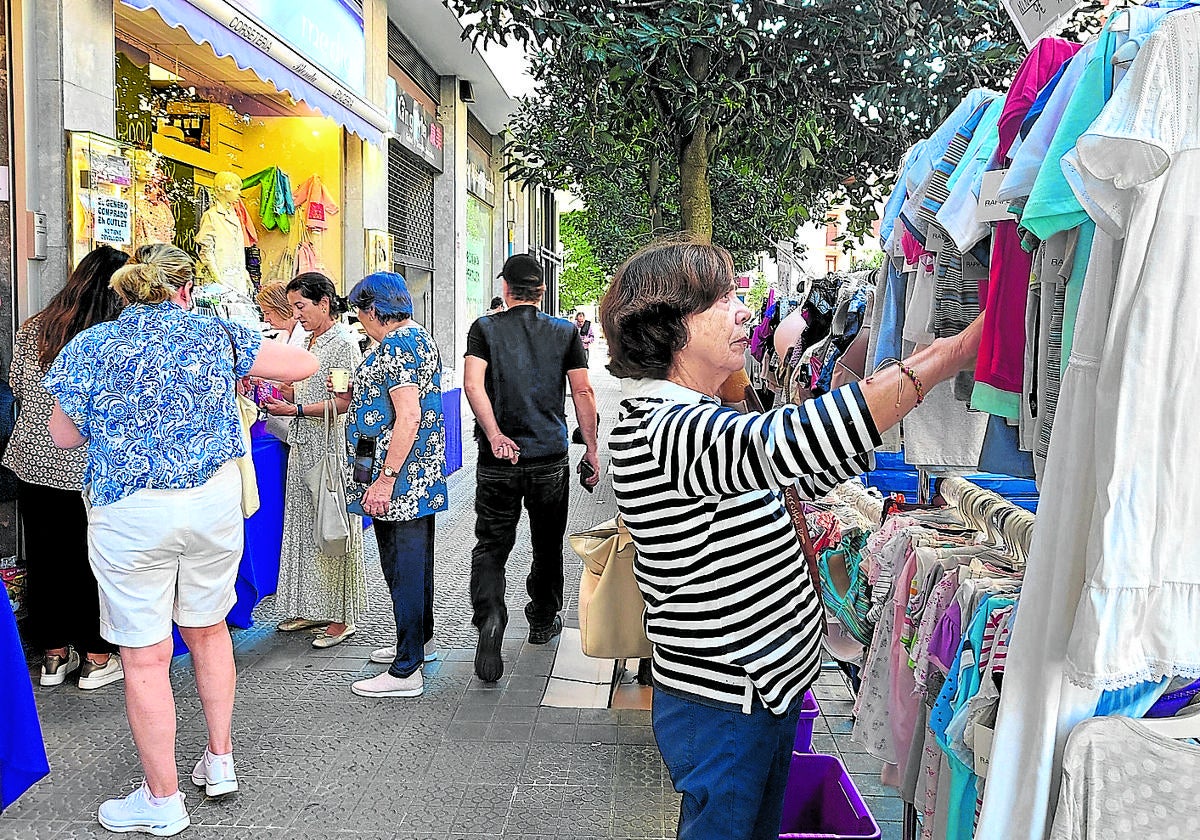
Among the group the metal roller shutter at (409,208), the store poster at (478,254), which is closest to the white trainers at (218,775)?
the metal roller shutter at (409,208)

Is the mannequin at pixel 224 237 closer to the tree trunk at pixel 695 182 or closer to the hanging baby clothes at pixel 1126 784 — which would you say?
the tree trunk at pixel 695 182

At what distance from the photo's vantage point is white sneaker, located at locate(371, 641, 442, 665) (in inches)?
212

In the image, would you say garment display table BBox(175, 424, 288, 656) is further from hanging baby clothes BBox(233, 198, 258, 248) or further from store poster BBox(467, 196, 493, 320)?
store poster BBox(467, 196, 493, 320)

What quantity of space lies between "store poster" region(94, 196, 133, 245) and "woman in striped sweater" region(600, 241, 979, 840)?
5.02 m

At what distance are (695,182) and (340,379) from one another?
119 inches

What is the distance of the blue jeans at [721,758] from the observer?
7.52 ft

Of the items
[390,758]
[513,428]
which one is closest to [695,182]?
[513,428]

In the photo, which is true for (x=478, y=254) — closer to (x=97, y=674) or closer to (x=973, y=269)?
(x=97, y=674)

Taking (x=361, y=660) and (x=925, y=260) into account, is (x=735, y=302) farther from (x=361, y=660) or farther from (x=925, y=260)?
(x=361, y=660)

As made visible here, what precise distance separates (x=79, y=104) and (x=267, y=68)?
2.22m

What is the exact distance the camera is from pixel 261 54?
26.6ft

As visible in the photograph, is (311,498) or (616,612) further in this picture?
(311,498)

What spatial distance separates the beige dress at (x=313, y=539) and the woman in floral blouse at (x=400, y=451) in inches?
19.1

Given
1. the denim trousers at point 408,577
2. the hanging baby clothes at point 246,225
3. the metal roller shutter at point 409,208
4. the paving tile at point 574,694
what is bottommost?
the paving tile at point 574,694
